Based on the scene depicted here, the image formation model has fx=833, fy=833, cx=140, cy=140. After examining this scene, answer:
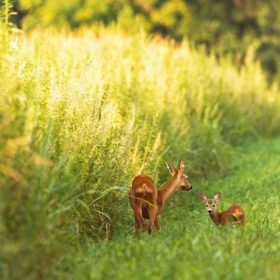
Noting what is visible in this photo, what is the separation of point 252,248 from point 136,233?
1266 millimetres

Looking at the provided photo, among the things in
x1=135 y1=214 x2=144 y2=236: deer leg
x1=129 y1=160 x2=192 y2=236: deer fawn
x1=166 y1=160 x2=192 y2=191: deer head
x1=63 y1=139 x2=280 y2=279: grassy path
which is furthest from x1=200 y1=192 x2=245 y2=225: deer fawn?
x1=135 y1=214 x2=144 y2=236: deer leg

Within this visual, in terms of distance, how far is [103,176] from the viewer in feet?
24.6

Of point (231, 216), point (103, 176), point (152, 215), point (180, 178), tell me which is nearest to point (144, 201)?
point (152, 215)

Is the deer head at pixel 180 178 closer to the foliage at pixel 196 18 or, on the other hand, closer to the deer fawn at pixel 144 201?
the deer fawn at pixel 144 201

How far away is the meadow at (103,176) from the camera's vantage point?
5.41 m

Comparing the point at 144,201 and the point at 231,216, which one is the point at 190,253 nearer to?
the point at 144,201

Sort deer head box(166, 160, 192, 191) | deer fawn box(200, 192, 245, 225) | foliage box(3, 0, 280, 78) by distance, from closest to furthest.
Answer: deer fawn box(200, 192, 245, 225) → deer head box(166, 160, 192, 191) → foliage box(3, 0, 280, 78)

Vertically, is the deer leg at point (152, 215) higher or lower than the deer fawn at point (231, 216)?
higher

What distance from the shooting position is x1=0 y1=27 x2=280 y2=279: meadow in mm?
5414

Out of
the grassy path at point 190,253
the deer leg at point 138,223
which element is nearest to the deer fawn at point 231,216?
the grassy path at point 190,253

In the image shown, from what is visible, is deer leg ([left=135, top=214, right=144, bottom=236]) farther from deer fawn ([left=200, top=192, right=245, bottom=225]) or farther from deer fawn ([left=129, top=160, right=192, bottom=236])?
deer fawn ([left=200, top=192, right=245, bottom=225])

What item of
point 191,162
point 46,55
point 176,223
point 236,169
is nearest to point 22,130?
point 176,223

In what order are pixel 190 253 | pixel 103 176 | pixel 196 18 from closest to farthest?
pixel 190 253 < pixel 103 176 < pixel 196 18

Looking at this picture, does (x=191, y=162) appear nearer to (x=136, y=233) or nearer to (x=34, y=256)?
(x=136, y=233)
